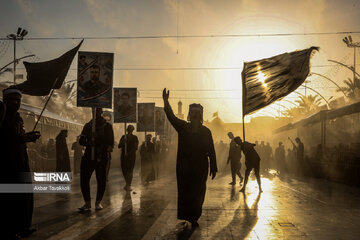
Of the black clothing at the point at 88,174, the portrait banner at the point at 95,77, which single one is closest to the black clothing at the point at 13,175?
the black clothing at the point at 88,174

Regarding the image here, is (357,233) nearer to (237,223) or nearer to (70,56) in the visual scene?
(237,223)

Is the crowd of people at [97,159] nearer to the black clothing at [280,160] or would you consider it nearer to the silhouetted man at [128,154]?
the silhouetted man at [128,154]

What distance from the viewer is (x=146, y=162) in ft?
58.1

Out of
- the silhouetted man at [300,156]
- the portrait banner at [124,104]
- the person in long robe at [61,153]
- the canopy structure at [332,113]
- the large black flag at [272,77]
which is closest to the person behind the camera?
the large black flag at [272,77]

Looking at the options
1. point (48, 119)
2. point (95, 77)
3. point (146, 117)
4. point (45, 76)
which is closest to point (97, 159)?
point (45, 76)

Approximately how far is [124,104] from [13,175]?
12.7 metres

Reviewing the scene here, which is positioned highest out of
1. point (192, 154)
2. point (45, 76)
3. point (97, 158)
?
point (45, 76)

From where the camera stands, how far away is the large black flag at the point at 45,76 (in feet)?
27.0

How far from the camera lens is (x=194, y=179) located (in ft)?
23.7

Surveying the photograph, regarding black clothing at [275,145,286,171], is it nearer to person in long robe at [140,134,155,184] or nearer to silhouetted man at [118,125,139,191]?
person in long robe at [140,134,155,184]

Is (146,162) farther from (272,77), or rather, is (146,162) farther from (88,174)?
(272,77)

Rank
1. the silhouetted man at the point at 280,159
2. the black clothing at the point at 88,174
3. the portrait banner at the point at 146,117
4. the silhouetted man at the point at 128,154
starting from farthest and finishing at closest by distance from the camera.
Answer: the silhouetted man at the point at 280,159, the portrait banner at the point at 146,117, the silhouetted man at the point at 128,154, the black clothing at the point at 88,174

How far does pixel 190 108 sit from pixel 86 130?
250 centimetres

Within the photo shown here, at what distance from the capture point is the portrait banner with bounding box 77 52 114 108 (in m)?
10.5
